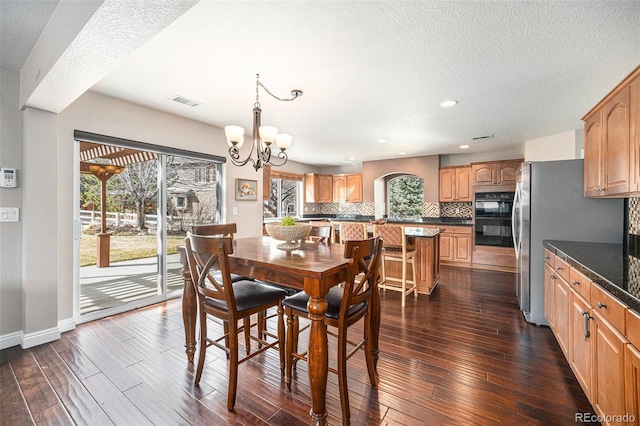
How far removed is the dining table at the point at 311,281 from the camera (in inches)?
58.3

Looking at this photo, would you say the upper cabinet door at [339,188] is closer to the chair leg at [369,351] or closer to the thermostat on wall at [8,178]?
the chair leg at [369,351]

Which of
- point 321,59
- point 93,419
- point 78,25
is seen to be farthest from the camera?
point 321,59

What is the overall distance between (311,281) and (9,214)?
2841mm

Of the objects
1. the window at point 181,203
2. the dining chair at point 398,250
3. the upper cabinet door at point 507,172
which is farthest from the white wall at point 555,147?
the window at point 181,203

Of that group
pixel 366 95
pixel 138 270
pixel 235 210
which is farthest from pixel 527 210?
pixel 138 270

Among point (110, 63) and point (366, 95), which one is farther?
point (366, 95)

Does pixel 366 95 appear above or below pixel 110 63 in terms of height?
above

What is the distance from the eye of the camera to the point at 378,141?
4.98m

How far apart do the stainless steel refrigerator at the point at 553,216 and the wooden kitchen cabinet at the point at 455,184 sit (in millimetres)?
3118

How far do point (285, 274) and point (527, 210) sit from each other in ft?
8.97

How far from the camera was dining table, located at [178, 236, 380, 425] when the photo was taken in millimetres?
1480

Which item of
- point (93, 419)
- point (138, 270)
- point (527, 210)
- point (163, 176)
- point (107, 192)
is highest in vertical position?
point (163, 176)

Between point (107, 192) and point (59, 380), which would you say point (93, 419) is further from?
point (107, 192)

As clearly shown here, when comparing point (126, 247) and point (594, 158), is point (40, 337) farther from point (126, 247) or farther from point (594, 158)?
point (594, 158)
